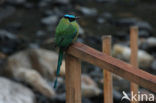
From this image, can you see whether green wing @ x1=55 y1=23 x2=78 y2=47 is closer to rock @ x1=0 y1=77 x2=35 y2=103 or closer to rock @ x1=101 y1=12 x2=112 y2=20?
rock @ x1=0 y1=77 x2=35 y2=103

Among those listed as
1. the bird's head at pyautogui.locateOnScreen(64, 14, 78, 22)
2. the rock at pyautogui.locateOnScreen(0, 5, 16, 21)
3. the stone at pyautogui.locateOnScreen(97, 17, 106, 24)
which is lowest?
the stone at pyautogui.locateOnScreen(97, 17, 106, 24)

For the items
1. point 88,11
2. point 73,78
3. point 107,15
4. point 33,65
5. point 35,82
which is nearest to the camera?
point 73,78

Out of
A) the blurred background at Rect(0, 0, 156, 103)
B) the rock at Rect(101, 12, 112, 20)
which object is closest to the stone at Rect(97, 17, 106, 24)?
the blurred background at Rect(0, 0, 156, 103)

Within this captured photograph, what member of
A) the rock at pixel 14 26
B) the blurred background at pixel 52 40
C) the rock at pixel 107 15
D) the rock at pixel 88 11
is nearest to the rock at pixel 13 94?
the blurred background at pixel 52 40

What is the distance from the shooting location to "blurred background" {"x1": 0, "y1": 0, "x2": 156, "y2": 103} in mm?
4781

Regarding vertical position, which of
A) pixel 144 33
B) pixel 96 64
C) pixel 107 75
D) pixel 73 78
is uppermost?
pixel 96 64

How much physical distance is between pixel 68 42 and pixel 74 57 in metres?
0.18

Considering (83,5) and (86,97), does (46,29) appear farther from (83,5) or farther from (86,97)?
(86,97)

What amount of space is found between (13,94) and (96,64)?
2.40 m

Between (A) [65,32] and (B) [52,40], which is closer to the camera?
(A) [65,32]

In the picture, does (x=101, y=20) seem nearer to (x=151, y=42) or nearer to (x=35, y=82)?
(x=151, y=42)

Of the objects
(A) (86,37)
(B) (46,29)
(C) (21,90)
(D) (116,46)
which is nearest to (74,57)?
(C) (21,90)

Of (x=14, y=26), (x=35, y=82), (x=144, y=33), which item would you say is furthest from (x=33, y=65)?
(x=144, y=33)

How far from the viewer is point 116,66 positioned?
5.22 ft
